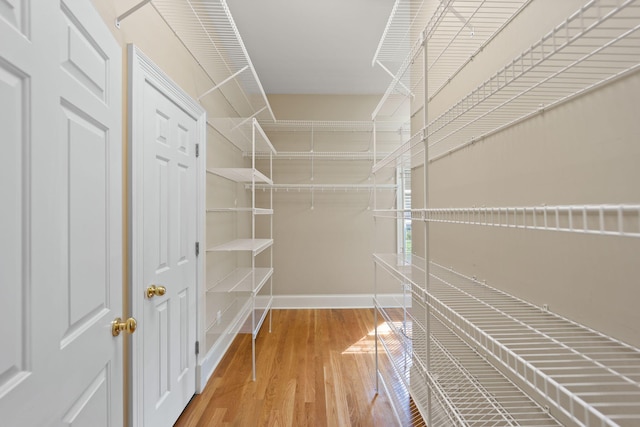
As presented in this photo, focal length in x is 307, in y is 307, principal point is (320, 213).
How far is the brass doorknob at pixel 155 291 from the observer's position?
4.88 feet

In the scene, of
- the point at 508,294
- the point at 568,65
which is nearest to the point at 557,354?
the point at 508,294

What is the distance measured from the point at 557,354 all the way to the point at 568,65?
757 mm

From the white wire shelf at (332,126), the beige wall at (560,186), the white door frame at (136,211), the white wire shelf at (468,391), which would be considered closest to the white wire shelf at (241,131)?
the white wire shelf at (332,126)

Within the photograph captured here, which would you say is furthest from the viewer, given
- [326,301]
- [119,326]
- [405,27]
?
[326,301]

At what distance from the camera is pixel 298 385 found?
7.23 ft

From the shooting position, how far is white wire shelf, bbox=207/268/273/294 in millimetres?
2413

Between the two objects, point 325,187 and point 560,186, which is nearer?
point 560,186

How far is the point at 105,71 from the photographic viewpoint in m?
1.00

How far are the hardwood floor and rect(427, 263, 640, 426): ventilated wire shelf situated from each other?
43.4 inches

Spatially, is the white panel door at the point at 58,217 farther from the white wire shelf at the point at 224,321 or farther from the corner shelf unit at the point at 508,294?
the white wire shelf at the point at 224,321

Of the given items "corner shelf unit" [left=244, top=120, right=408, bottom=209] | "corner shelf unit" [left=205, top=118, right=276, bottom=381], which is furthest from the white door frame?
"corner shelf unit" [left=244, top=120, right=408, bottom=209]

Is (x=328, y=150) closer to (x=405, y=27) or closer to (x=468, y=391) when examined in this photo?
(x=405, y=27)

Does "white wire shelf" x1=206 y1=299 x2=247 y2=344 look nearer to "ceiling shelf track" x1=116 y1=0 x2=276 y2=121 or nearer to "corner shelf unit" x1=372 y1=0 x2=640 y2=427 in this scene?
"corner shelf unit" x1=372 y1=0 x2=640 y2=427

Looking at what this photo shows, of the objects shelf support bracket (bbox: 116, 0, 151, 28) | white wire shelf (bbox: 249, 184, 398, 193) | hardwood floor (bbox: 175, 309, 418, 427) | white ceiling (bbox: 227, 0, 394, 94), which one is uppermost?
white ceiling (bbox: 227, 0, 394, 94)
